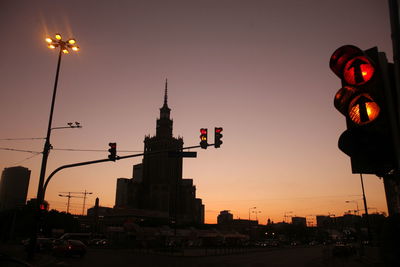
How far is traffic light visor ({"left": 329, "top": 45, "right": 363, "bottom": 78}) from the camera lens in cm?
275

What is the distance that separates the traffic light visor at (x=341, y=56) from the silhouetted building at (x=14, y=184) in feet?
595

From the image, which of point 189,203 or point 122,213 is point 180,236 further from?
point 189,203

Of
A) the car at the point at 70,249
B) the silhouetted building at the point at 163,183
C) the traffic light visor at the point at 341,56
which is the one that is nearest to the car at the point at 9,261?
the traffic light visor at the point at 341,56

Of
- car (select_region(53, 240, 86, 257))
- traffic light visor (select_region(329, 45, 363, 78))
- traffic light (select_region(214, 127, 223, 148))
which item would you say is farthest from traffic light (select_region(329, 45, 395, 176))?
car (select_region(53, 240, 86, 257))

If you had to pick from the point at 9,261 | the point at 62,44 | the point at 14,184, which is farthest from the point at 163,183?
the point at 9,261

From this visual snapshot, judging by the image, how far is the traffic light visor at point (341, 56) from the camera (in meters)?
2.75

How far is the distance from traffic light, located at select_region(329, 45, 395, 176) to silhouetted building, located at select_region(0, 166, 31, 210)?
181 metres

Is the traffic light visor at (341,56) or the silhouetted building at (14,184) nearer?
the traffic light visor at (341,56)

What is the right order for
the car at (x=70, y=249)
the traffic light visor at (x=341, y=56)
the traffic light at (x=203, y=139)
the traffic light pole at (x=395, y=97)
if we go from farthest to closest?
the car at (x=70, y=249) < the traffic light at (x=203, y=139) < the traffic light visor at (x=341, y=56) < the traffic light pole at (x=395, y=97)

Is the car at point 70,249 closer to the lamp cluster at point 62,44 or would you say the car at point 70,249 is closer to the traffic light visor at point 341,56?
the lamp cluster at point 62,44

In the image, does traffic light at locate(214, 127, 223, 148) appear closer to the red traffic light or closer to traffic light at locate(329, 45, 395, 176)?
traffic light at locate(329, 45, 395, 176)

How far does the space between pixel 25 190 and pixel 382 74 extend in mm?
186918

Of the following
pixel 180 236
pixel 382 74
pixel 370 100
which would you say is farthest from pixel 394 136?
pixel 180 236

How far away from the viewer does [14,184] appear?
164750 mm
